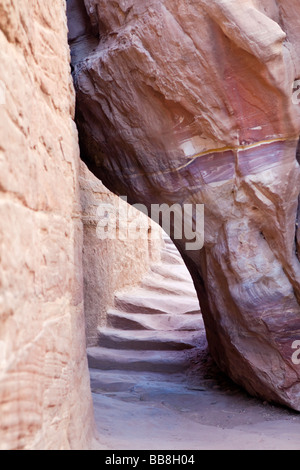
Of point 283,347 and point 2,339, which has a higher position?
point 2,339

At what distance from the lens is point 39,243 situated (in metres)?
2.01

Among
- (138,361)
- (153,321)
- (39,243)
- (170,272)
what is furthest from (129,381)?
(170,272)

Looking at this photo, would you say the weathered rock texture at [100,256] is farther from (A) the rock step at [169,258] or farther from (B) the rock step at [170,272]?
(A) the rock step at [169,258]

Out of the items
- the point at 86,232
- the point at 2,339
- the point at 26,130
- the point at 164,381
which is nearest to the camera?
the point at 2,339

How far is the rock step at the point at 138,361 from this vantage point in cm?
627

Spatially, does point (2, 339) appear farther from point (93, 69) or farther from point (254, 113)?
point (93, 69)

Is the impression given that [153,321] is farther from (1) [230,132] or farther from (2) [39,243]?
(2) [39,243]

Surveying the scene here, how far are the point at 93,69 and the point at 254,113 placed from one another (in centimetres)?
170

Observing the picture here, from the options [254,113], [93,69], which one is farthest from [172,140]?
[93,69]

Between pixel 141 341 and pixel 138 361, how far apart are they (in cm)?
61

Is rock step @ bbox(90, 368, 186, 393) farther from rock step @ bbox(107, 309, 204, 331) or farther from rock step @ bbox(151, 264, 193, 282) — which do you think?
rock step @ bbox(151, 264, 193, 282)

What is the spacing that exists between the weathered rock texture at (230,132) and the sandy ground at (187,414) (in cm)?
35
